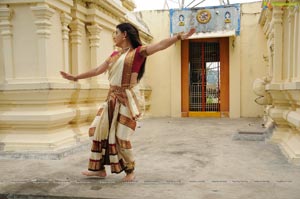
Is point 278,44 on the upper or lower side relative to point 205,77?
upper

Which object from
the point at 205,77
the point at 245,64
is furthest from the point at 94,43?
the point at 245,64

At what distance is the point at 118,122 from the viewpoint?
3.15m

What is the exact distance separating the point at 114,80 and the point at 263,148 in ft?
8.82

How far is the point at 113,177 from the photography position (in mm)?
3301

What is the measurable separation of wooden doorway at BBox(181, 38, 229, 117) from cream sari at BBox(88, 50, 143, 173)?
7.77m

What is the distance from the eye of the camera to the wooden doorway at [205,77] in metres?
10.6

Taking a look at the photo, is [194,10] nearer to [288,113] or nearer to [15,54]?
[288,113]

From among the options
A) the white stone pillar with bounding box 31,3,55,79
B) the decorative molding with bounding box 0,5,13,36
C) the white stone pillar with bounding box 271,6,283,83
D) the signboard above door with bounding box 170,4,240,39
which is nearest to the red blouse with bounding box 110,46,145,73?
the white stone pillar with bounding box 31,3,55,79

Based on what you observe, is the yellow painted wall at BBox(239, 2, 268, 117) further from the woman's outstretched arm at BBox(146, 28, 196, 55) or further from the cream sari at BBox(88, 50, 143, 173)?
the woman's outstretched arm at BBox(146, 28, 196, 55)

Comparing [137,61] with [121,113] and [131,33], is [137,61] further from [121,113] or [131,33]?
[121,113]

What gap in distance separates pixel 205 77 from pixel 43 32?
23.6 feet

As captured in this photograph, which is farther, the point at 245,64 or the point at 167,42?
the point at 245,64

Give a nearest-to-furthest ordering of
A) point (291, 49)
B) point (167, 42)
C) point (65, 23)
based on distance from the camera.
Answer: point (167, 42) → point (291, 49) → point (65, 23)

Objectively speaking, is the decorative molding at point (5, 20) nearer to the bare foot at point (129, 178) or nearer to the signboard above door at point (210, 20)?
the bare foot at point (129, 178)
